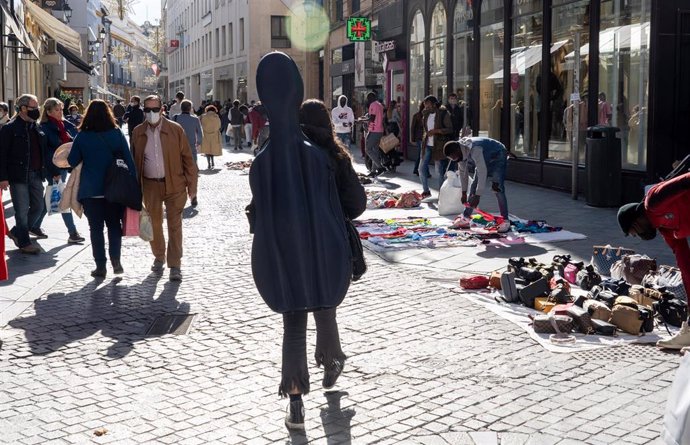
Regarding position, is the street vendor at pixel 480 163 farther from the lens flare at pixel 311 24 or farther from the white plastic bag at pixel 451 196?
the lens flare at pixel 311 24

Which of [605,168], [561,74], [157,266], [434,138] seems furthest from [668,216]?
[561,74]

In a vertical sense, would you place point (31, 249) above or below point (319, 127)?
below

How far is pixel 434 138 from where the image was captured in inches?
679

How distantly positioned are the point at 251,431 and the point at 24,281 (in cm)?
515

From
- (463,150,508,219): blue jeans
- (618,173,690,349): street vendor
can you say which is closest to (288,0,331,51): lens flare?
(463,150,508,219): blue jeans

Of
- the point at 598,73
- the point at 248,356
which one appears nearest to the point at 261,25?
the point at 598,73

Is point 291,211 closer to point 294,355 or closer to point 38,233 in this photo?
point 294,355

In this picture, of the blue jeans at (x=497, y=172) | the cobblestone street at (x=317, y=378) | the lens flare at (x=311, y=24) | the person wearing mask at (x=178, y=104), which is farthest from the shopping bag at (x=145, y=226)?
the lens flare at (x=311, y=24)

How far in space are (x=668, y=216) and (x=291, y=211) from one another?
1857 mm

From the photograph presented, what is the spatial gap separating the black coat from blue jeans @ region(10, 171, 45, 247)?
0.14 metres

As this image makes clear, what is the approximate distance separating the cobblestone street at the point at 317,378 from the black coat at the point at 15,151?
2.77m

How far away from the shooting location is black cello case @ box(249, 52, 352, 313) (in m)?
4.68

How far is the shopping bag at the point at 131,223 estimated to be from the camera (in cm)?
934

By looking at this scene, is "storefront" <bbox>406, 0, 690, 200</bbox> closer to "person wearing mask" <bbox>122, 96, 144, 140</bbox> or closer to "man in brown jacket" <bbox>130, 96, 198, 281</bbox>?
"person wearing mask" <bbox>122, 96, 144, 140</bbox>
